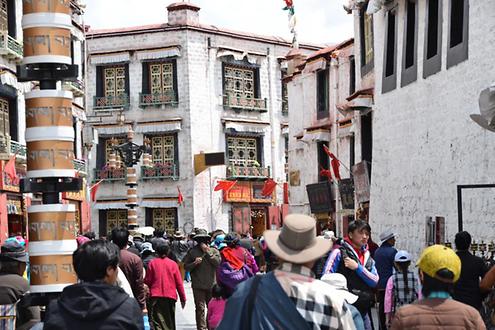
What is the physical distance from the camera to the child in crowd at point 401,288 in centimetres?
1000

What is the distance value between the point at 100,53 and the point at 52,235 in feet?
118

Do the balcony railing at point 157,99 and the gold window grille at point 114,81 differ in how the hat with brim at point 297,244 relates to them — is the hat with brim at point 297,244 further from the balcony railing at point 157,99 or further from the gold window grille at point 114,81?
the gold window grille at point 114,81

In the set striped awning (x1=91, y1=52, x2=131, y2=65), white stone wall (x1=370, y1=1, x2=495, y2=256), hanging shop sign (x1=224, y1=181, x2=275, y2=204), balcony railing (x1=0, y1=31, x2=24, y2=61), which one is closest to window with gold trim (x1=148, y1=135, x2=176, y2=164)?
hanging shop sign (x1=224, y1=181, x2=275, y2=204)

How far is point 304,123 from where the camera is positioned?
116ft

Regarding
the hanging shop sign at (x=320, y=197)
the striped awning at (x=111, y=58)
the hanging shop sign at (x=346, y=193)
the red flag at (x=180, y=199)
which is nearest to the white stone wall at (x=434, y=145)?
the hanging shop sign at (x=346, y=193)

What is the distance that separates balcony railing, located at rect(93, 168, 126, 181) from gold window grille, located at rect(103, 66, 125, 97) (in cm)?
353

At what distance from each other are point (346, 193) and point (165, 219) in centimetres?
1239

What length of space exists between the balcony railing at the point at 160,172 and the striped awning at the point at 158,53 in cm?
498

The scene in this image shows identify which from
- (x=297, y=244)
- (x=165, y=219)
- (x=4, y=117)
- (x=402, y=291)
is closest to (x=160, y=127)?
Result: (x=165, y=219)

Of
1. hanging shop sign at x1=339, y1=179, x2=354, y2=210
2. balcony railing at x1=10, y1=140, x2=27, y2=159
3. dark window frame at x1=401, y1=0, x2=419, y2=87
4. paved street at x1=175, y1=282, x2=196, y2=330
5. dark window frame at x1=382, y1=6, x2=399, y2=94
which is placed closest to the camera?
A: paved street at x1=175, y1=282, x2=196, y2=330

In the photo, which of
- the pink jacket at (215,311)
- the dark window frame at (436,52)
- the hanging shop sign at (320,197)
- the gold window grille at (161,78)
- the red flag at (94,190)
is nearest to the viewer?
the pink jacket at (215,311)

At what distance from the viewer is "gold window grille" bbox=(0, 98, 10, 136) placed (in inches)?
936

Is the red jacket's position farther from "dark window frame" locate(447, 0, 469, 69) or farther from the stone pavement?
"dark window frame" locate(447, 0, 469, 69)

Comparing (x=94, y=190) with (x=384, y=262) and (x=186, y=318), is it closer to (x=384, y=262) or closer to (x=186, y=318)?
(x=186, y=318)
